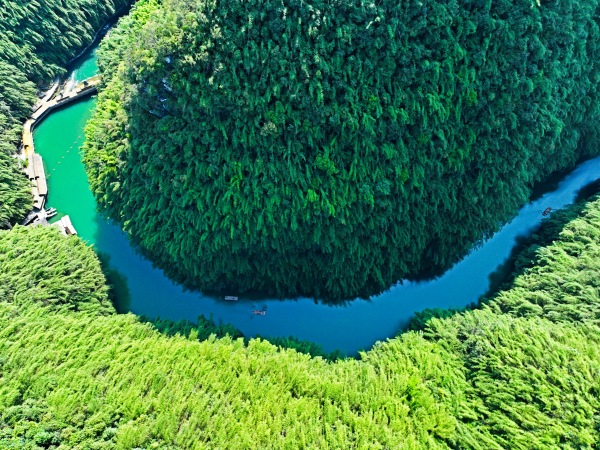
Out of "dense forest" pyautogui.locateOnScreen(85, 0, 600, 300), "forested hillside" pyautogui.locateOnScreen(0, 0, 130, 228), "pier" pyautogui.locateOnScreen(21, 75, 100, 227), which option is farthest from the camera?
"pier" pyautogui.locateOnScreen(21, 75, 100, 227)

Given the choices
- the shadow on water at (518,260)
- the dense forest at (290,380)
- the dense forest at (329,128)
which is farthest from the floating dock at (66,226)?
the shadow on water at (518,260)

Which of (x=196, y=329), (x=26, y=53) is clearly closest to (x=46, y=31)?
(x=26, y=53)

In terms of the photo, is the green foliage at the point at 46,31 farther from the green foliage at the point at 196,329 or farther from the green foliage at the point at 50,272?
the green foliage at the point at 196,329

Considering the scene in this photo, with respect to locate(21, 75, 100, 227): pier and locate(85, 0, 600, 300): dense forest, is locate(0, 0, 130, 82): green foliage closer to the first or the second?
locate(21, 75, 100, 227): pier

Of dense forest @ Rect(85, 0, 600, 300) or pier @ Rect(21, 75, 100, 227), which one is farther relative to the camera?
pier @ Rect(21, 75, 100, 227)

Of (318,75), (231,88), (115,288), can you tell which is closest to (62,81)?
(115,288)

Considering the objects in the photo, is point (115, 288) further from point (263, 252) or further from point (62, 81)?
point (62, 81)

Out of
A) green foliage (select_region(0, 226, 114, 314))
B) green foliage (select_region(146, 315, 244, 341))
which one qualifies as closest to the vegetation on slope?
green foliage (select_region(0, 226, 114, 314))
